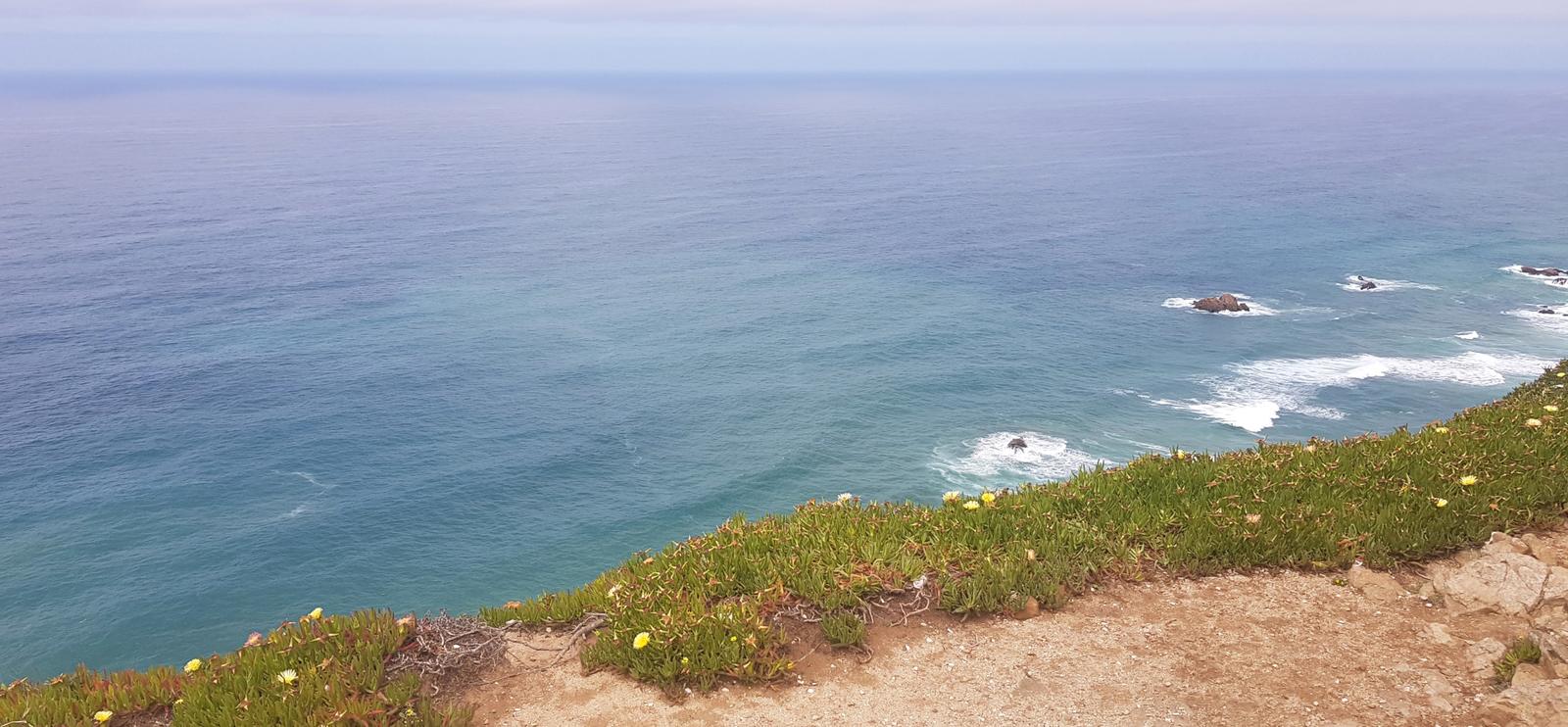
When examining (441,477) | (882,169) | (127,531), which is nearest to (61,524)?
(127,531)

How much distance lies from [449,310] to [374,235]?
28.4 m

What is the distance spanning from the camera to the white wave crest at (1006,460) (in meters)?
50.0

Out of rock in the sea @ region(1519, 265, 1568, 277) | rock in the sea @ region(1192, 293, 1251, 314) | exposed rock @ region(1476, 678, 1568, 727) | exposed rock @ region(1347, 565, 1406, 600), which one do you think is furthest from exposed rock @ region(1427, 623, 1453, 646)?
rock in the sea @ region(1519, 265, 1568, 277)

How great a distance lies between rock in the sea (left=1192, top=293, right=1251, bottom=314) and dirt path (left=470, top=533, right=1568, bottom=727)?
71.9 meters

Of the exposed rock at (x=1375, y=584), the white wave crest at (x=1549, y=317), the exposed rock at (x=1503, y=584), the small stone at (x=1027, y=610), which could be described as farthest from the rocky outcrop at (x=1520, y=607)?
the white wave crest at (x=1549, y=317)

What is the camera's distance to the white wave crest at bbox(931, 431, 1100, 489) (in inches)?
1969

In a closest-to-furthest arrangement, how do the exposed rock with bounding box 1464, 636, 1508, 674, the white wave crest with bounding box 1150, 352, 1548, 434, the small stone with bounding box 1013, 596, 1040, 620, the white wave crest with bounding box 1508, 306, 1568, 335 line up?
the exposed rock with bounding box 1464, 636, 1508, 674 → the small stone with bounding box 1013, 596, 1040, 620 → the white wave crest with bounding box 1150, 352, 1548, 434 → the white wave crest with bounding box 1508, 306, 1568, 335

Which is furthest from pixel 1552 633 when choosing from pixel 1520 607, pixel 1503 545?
pixel 1503 545

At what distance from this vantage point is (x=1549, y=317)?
7156 centimetres

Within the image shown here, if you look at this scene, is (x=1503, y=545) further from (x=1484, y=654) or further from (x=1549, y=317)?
(x=1549, y=317)

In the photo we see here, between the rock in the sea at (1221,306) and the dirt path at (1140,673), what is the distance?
236ft

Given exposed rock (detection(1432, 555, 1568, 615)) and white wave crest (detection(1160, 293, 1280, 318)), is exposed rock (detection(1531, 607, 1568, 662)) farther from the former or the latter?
white wave crest (detection(1160, 293, 1280, 318))

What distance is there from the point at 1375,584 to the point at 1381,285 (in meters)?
84.7

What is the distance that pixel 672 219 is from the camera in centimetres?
11138
